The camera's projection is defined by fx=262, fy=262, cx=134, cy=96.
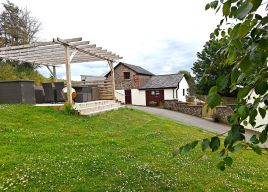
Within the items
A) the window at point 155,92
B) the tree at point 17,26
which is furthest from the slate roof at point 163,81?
the tree at point 17,26

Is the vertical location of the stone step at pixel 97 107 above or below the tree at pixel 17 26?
below

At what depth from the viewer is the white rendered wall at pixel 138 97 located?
35.4 metres

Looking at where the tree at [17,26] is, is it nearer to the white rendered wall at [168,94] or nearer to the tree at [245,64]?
the white rendered wall at [168,94]

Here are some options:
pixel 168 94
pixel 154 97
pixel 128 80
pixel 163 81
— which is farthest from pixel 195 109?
pixel 128 80

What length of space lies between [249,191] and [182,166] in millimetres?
1646

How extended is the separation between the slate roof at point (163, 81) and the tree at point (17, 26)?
1627 cm

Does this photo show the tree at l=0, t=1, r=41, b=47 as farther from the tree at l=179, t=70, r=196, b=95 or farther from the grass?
the grass

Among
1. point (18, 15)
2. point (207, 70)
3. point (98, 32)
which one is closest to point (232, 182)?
point (207, 70)

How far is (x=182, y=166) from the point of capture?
665cm

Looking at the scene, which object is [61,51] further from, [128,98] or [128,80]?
[128,98]

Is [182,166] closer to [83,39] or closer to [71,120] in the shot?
[71,120]

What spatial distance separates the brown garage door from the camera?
111ft

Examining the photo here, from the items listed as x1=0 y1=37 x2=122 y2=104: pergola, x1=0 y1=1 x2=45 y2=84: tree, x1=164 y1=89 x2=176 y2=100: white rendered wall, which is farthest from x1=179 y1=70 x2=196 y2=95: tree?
x1=0 y1=37 x2=122 y2=104: pergola

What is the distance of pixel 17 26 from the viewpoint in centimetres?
3334
